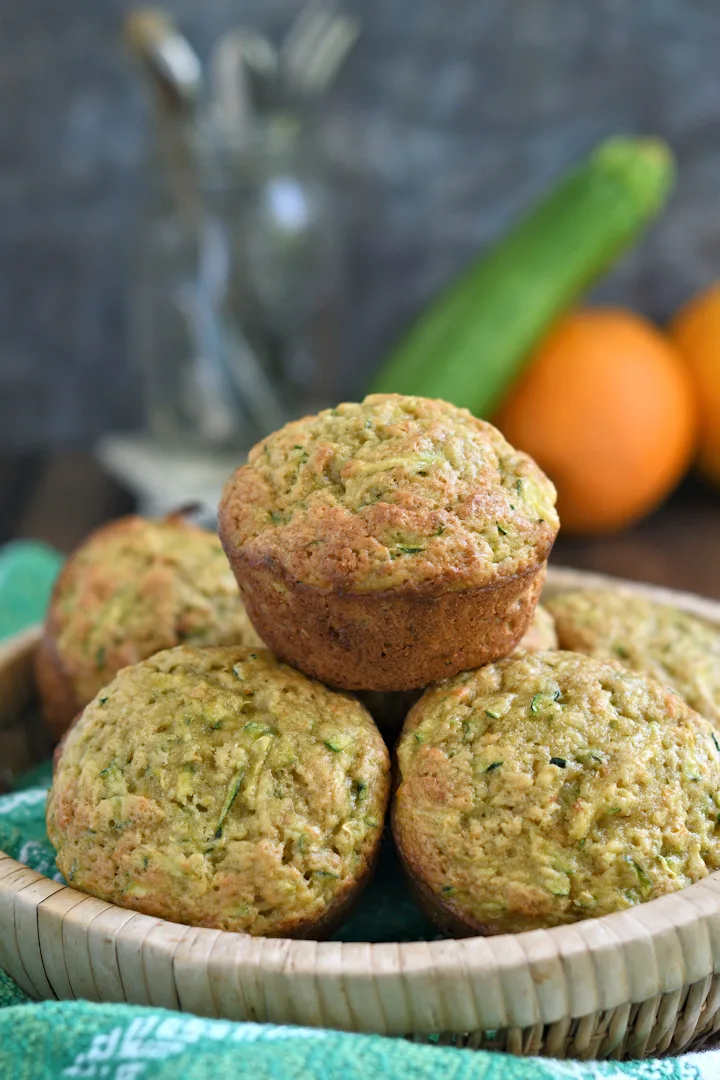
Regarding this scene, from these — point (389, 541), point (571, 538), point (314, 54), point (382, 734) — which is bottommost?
point (571, 538)

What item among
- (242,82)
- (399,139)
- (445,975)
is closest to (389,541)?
(445,975)

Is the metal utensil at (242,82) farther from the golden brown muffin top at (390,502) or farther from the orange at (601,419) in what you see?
the golden brown muffin top at (390,502)

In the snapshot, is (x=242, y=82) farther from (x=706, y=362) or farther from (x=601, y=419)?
(x=706, y=362)

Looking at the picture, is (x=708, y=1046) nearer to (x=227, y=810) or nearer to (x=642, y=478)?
(x=227, y=810)

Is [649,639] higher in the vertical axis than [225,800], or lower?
higher

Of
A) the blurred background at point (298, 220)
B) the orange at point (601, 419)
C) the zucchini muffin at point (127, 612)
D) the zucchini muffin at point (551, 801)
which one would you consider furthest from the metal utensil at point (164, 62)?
the zucchini muffin at point (551, 801)

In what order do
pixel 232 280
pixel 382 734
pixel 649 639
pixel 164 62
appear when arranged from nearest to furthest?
pixel 382 734
pixel 649 639
pixel 164 62
pixel 232 280

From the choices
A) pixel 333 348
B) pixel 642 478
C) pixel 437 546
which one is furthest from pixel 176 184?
pixel 437 546
